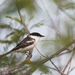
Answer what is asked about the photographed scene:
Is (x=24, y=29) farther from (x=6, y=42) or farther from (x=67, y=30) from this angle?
(x=67, y=30)

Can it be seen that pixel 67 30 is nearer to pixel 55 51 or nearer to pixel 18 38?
pixel 55 51

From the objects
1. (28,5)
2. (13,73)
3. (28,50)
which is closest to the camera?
(28,5)

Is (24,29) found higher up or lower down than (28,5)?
lower down

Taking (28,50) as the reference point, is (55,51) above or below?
above

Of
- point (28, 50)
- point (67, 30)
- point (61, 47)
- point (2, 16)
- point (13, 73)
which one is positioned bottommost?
point (28, 50)

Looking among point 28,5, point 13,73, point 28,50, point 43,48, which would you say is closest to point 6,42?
point 13,73

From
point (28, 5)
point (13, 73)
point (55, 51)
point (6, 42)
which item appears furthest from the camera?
point (6, 42)

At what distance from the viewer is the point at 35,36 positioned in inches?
220

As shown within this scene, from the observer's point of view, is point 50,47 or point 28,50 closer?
point 50,47

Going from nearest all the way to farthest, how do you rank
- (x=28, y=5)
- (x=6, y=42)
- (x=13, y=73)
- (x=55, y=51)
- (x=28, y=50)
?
(x=28, y=5) → (x=55, y=51) → (x=13, y=73) → (x=6, y=42) → (x=28, y=50)

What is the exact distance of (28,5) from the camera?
1321 mm

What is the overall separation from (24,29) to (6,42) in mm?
395

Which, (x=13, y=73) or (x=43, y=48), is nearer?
(x=43, y=48)

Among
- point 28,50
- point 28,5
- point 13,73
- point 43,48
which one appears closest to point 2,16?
point 28,5
